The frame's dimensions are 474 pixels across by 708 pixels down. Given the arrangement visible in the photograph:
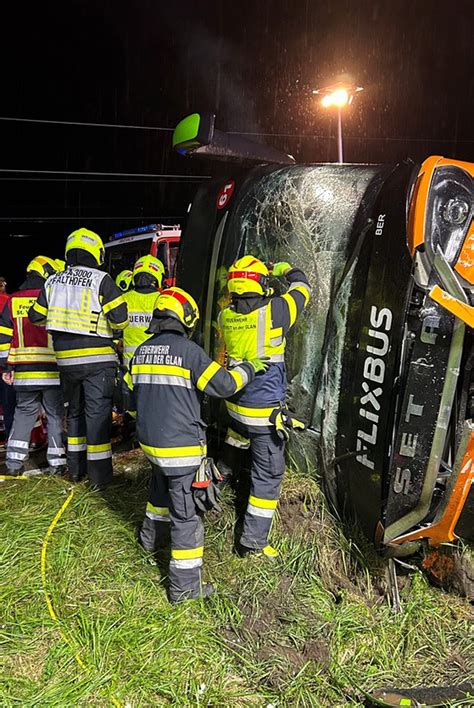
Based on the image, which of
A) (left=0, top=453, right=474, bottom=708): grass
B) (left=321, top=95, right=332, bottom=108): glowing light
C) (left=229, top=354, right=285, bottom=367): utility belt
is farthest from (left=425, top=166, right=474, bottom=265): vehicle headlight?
(left=321, top=95, right=332, bottom=108): glowing light

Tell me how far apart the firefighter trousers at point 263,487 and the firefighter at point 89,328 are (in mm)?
1523

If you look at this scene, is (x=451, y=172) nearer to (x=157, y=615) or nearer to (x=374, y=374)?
(x=374, y=374)

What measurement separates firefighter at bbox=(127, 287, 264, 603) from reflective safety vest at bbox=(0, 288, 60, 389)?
2141 mm

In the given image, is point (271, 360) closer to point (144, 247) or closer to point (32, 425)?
point (32, 425)

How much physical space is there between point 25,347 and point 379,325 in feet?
11.4

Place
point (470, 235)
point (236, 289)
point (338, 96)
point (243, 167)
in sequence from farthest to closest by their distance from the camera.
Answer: point (338, 96) → point (243, 167) → point (236, 289) → point (470, 235)

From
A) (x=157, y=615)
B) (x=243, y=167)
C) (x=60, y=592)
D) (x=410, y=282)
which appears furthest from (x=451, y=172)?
(x=60, y=592)

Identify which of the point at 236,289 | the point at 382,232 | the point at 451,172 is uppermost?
the point at 451,172

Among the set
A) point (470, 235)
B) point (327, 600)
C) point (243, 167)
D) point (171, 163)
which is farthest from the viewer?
point (171, 163)

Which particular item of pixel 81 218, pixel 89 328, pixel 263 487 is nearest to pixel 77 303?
pixel 89 328

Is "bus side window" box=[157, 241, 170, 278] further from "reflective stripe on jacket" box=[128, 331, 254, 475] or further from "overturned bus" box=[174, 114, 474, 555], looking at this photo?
"reflective stripe on jacket" box=[128, 331, 254, 475]

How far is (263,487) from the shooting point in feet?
12.2

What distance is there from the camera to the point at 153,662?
2992mm

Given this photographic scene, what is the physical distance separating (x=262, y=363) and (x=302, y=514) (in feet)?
3.18
